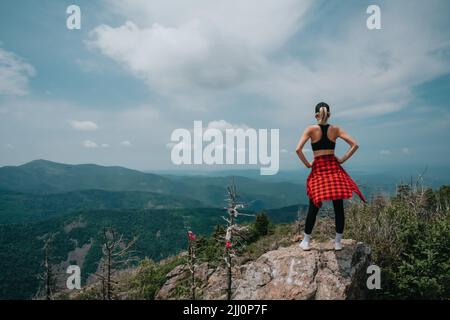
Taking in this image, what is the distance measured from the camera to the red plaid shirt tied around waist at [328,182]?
232 inches

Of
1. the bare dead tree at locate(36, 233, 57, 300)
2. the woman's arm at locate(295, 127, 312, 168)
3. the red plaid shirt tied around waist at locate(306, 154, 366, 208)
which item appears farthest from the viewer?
the bare dead tree at locate(36, 233, 57, 300)

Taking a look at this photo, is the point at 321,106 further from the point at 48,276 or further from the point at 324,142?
the point at 48,276

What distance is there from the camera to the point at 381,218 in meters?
8.55

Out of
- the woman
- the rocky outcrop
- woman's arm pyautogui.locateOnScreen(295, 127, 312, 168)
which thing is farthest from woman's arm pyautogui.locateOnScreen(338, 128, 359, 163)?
the rocky outcrop

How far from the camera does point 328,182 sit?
237 inches

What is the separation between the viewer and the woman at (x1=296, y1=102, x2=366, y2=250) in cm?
598

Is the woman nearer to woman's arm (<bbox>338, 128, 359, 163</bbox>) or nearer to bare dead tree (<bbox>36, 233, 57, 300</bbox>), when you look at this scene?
woman's arm (<bbox>338, 128, 359, 163</bbox>)

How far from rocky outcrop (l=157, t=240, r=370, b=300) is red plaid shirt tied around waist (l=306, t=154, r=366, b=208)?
1460 mm

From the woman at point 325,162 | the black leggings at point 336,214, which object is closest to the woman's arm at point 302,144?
the woman at point 325,162

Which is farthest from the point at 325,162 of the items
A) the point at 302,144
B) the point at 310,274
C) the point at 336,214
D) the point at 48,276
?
the point at 48,276

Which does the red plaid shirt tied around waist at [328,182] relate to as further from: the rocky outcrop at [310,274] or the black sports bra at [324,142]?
the rocky outcrop at [310,274]

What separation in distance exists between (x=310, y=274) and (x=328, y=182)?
2.11 m
